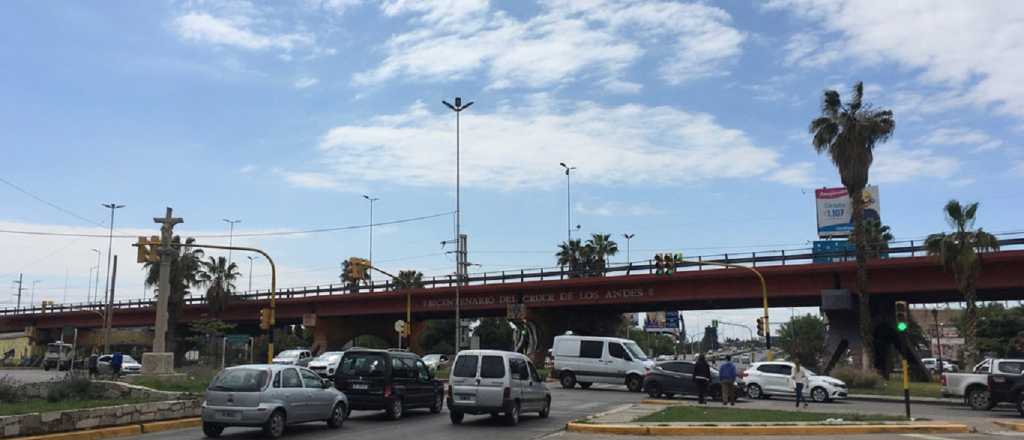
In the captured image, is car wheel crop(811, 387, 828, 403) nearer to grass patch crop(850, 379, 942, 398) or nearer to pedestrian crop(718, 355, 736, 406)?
grass patch crop(850, 379, 942, 398)

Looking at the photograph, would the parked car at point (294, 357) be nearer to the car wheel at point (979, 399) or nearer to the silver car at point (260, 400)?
the silver car at point (260, 400)

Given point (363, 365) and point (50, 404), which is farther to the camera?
point (363, 365)

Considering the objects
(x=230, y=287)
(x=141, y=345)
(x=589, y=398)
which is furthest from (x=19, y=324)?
(x=589, y=398)

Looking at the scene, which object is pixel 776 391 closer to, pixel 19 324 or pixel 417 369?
pixel 417 369

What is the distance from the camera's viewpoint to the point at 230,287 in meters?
74.4

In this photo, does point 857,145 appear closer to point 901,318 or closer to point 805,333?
point 901,318

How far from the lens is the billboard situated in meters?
78.5

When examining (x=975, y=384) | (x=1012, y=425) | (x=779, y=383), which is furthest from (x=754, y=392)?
(x=1012, y=425)

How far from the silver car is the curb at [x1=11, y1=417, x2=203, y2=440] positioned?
5.99 feet

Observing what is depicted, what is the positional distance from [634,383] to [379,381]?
52.9ft

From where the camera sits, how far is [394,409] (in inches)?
791

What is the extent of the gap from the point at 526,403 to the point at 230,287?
60275 mm

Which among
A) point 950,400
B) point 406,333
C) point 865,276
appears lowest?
point 950,400

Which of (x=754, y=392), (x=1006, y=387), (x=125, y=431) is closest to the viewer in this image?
(x=125, y=431)
